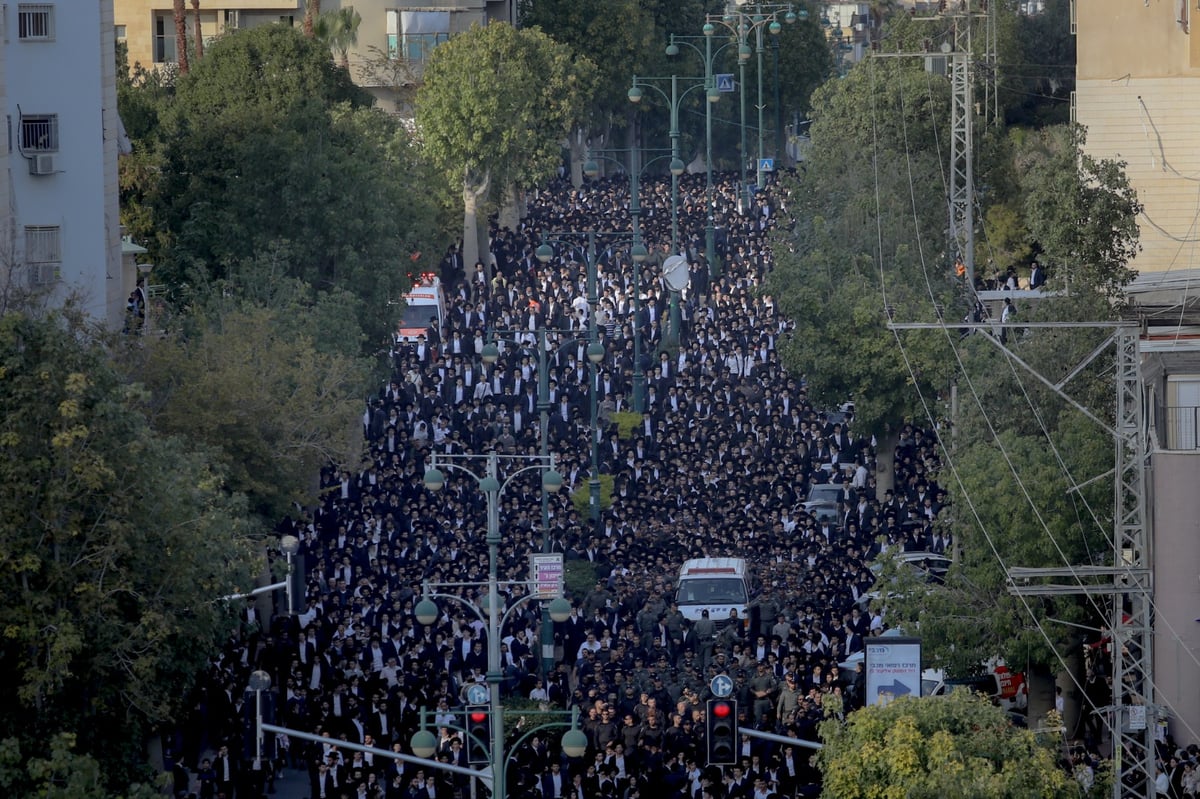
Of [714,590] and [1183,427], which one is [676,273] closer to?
[714,590]

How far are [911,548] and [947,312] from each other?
704 cm

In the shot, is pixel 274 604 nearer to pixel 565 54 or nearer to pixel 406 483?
pixel 406 483

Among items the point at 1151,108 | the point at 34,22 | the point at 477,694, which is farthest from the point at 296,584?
the point at 1151,108

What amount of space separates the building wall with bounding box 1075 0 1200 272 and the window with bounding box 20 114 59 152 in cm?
2050

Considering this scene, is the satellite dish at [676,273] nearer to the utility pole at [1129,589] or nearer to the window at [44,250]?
the window at [44,250]

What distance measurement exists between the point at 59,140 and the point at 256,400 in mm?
6605

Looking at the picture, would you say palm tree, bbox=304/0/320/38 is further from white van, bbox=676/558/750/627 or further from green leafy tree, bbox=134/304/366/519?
white van, bbox=676/558/750/627

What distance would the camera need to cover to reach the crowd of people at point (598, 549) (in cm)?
3006

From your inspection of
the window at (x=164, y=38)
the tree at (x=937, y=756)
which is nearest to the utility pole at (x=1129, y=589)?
the tree at (x=937, y=756)

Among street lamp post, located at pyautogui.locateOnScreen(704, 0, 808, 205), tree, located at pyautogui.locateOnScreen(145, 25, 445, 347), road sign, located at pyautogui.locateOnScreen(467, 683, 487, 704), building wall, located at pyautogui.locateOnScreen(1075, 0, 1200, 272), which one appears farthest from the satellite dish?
road sign, located at pyautogui.locateOnScreen(467, 683, 487, 704)

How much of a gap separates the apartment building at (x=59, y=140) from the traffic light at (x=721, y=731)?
16.0m

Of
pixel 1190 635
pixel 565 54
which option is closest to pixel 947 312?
pixel 1190 635

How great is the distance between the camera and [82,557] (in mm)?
25953

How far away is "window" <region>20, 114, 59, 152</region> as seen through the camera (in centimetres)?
4034
